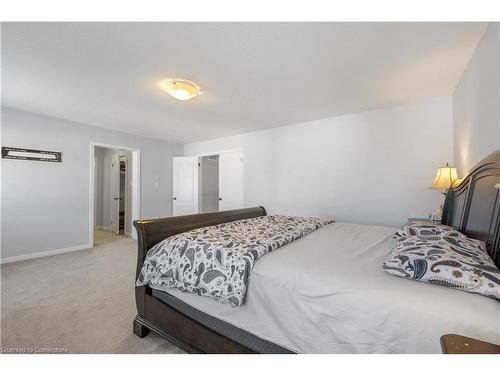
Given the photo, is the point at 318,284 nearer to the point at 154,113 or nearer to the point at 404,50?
the point at 404,50

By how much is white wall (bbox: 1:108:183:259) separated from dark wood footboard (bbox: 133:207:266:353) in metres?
2.98

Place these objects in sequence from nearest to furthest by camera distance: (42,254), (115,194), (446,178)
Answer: (446,178)
(42,254)
(115,194)

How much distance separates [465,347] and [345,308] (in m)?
0.41

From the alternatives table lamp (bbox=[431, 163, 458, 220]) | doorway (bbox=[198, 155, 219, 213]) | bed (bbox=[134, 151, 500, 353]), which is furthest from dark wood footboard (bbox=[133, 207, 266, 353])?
doorway (bbox=[198, 155, 219, 213])

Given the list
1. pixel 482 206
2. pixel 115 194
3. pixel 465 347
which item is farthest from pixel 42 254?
pixel 482 206

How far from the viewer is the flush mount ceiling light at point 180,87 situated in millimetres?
2289

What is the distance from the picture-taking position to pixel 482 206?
4.58ft

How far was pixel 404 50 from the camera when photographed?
1781mm

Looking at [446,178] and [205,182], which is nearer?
[446,178]

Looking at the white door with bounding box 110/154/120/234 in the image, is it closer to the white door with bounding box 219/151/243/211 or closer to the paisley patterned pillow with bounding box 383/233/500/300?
the white door with bounding box 219/151/243/211

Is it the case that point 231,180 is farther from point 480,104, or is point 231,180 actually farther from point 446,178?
point 480,104

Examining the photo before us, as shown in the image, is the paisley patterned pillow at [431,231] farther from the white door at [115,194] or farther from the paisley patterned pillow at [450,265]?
the white door at [115,194]

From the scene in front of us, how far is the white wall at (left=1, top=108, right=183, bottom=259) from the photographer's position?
313cm

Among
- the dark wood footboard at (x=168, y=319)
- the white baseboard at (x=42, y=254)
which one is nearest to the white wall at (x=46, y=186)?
the white baseboard at (x=42, y=254)
